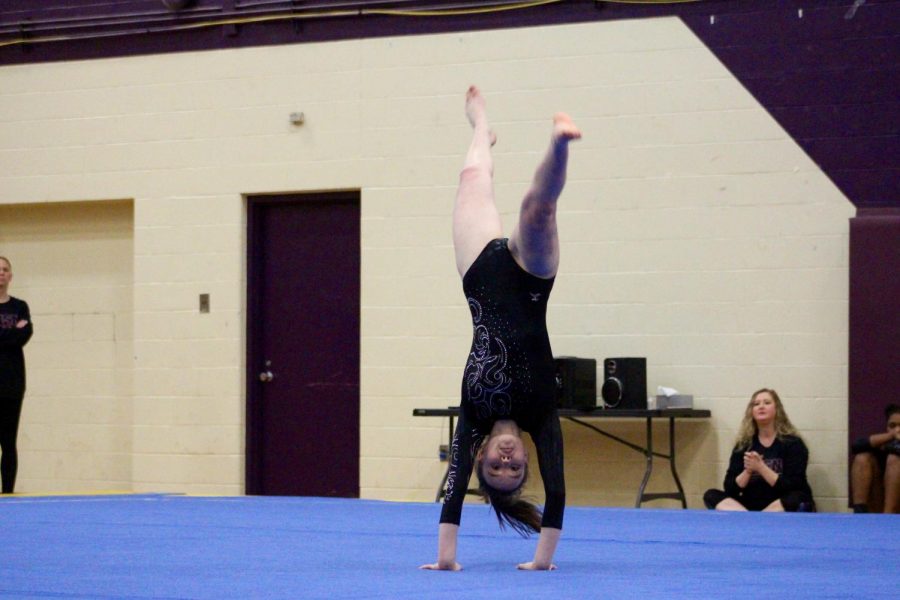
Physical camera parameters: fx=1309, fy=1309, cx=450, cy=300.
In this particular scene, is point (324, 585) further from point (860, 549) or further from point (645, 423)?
point (645, 423)

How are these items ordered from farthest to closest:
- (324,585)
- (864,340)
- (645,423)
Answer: (645,423), (864,340), (324,585)

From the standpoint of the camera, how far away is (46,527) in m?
5.91

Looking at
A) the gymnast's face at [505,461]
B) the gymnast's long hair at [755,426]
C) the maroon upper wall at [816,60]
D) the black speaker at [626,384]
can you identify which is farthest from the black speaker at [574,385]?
the gymnast's face at [505,461]

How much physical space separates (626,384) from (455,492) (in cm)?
409

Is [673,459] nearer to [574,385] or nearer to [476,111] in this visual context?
[574,385]

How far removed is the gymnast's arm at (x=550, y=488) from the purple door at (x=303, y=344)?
5039 mm

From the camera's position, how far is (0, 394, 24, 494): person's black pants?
27.9 ft

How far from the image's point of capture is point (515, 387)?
14.2ft

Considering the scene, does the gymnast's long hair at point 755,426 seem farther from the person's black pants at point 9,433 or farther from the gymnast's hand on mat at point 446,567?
the person's black pants at point 9,433

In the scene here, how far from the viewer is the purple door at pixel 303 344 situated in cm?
941

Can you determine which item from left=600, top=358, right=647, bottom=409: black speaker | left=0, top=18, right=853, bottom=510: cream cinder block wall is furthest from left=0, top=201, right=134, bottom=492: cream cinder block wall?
left=600, top=358, right=647, bottom=409: black speaker

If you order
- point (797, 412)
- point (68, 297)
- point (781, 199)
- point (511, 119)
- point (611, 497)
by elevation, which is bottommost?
point (611, 497)

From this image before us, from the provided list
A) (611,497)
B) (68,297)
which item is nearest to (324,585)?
(611,497)

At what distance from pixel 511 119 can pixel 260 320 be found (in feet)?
7.82
